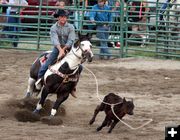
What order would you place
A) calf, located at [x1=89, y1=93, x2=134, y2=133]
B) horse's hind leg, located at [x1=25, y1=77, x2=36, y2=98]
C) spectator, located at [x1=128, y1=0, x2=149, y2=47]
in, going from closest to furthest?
calf, located at [x1=89, y1=93, x2=134, y2=133] < horse's hind leg, located at [x1=25, y1=77, x2=36, y2=98] < spectator, located at [x1=128, y1=0, x2=149, y2=47]

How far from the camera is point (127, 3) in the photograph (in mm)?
17688

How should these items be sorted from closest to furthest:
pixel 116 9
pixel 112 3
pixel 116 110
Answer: pixel 116 110, pixel 116 9, pixel 112 3

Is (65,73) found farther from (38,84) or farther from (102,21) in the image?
(102,21)

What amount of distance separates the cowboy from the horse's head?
301mm

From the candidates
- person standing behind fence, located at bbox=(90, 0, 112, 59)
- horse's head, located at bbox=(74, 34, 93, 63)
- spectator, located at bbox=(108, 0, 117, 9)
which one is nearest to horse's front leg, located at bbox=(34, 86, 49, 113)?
horse's head, located at bbox=(74, 34, 93, 63)

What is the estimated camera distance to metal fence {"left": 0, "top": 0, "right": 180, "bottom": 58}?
1744cm

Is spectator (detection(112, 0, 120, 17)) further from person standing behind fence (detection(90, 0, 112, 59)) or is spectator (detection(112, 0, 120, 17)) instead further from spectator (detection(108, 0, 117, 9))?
person standing behind fence (detection(90, 0, 112, 59))

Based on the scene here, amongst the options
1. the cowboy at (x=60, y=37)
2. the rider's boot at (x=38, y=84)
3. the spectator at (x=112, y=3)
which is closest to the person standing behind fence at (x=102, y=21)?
the spectator at (x=112, y=3)

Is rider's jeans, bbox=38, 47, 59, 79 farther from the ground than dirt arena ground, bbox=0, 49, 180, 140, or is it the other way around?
rider's jeans, bbox=38, 47, 59, 79

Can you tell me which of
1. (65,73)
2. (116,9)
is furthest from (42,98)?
(116,9)

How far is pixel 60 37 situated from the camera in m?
9.30

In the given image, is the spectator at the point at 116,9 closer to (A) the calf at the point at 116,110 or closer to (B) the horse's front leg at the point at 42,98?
(B) the horse's front leg at the point at 42,98

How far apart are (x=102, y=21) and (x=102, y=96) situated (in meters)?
6.56

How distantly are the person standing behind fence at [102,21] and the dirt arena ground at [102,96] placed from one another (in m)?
0.74
